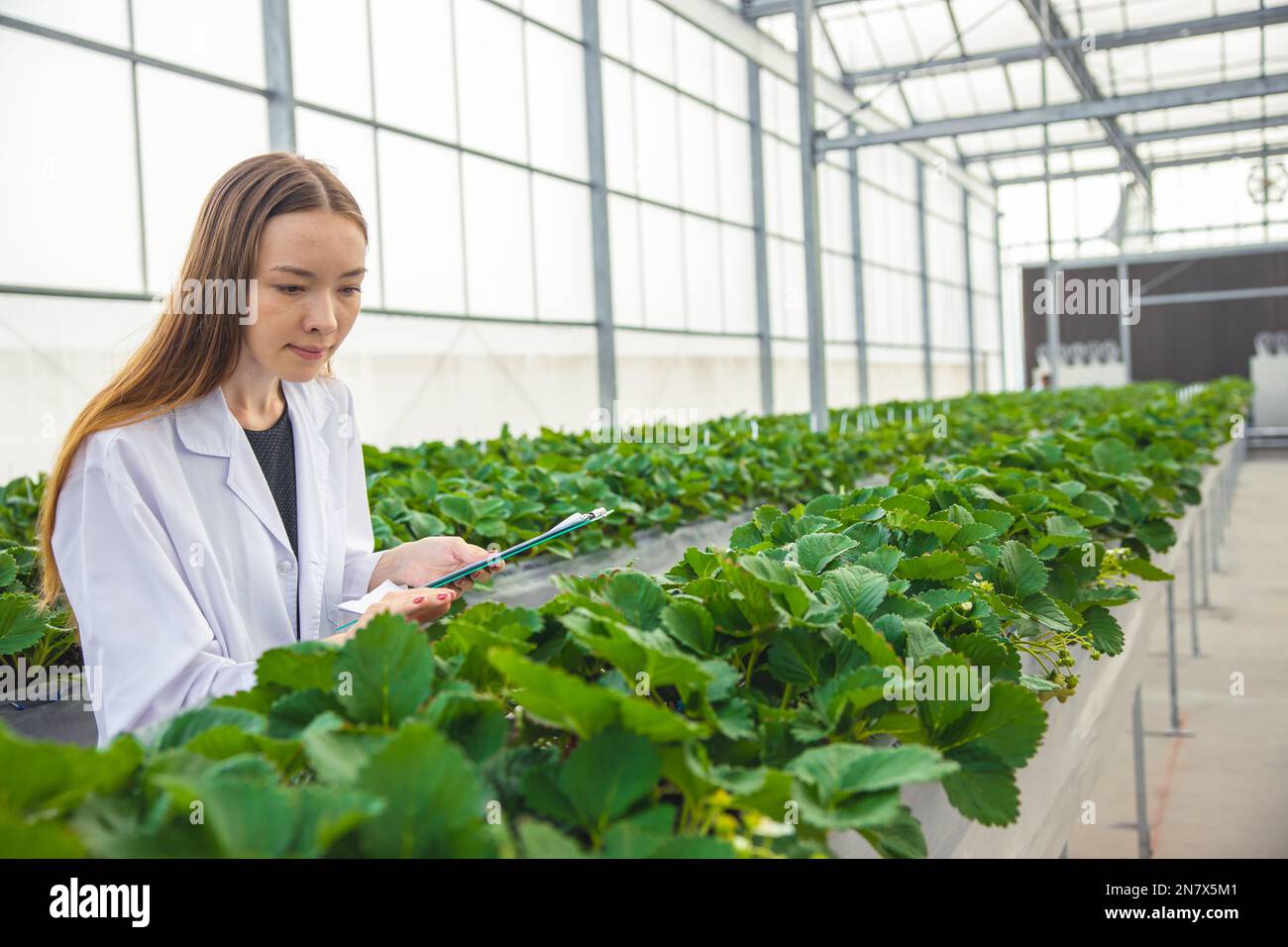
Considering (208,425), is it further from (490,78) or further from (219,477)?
(490,78)

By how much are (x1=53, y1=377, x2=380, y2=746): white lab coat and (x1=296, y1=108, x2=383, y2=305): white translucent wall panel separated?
6309mm

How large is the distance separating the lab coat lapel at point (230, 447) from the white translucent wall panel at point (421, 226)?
7.08 meters

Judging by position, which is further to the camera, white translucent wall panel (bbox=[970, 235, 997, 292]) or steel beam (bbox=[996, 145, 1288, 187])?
white translucent wall panel (bbox=[970, 235, 997, 292])

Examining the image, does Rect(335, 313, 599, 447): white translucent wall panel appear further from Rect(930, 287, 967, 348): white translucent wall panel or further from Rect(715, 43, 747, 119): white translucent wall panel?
Rect(930, 287, 967, 348): white translucent wall panel

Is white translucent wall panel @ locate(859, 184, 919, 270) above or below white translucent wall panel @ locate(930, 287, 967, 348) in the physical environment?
above

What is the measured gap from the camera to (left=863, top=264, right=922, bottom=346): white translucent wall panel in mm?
18359

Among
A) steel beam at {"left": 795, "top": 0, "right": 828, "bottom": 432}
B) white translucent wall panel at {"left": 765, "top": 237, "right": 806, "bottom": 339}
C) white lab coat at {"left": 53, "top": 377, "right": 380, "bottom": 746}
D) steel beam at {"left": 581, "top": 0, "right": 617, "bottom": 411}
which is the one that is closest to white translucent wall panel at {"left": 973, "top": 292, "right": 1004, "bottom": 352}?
white translucent wall panel at {"left": 765, "top": 237, "right": 806, "bottom": 339}

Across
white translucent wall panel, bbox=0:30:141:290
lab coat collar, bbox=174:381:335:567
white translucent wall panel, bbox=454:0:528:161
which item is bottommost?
lab coat collar, bbox=174:381:335:567

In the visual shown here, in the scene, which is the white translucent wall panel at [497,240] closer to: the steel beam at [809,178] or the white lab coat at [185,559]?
the steel beam at [809,178]

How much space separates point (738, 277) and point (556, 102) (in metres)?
4.10

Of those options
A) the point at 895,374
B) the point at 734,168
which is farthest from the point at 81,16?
the point at 895,374

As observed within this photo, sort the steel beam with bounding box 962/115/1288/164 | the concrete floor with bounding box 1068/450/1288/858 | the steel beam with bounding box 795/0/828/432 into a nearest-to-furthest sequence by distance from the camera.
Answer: the concrete floor with bounding box 1068/450/1288/858
the steel beam with bounding box 795/0/828/432
the steel beam with bounding box 962/115/1288/164
